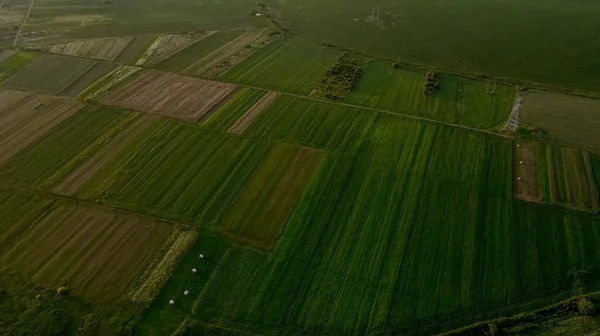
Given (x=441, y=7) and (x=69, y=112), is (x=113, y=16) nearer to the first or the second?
(x=69, y=112)

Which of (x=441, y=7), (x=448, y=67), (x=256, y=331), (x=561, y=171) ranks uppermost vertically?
(x=441, y=7)

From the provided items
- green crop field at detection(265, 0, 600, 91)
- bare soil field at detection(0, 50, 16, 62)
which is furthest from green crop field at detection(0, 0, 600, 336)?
bare soil field at detection(0, 50, 16, 62)

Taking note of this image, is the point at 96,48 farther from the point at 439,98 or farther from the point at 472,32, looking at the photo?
the point at 472,32

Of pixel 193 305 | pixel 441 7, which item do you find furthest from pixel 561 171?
pixel 441 7

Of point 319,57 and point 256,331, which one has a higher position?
point 319,57

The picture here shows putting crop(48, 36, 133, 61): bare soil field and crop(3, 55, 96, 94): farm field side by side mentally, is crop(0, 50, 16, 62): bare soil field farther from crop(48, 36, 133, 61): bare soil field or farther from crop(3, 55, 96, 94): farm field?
crop(48, 36, 133, 61): bare soil field

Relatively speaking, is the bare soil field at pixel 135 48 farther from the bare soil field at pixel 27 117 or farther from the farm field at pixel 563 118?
the farm field at pixel 563 118

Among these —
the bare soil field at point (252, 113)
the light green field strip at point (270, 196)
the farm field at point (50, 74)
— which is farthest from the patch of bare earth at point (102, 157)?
the farm field at point (50, 74)
